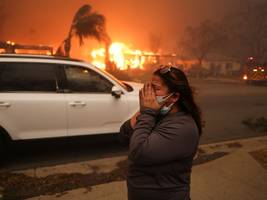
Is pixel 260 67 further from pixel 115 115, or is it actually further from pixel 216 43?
pixel 216 43

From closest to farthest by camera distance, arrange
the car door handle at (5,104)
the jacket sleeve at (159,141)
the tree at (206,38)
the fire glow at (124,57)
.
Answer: the jacket sleeve at (159,141) < the car door handle at (5,104) < the fire glow at (124,57) < the tree at (206,38)

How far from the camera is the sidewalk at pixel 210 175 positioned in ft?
12.7

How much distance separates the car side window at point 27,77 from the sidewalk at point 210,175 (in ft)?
4.06

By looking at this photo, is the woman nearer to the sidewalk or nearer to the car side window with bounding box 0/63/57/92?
the sidewalk

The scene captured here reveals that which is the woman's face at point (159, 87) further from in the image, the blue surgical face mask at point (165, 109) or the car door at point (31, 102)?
the car door at point (31, 102)

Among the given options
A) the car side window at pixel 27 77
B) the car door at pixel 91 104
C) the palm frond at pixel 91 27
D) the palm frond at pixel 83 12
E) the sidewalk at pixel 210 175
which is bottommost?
the sidewalk at pixel 210 175

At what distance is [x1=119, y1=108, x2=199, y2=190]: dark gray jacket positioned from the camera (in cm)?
183

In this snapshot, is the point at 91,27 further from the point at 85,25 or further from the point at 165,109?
the point at 165,109

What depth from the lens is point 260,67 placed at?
24.4 metres

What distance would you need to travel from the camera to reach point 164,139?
1.84m

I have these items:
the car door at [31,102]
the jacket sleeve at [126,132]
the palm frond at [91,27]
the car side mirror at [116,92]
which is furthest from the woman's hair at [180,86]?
the palm frond at [91,27]

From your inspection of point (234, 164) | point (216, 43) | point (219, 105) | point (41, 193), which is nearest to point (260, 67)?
point (219, 105)

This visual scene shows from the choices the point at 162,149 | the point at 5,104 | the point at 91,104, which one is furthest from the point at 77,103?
the point at 162,149

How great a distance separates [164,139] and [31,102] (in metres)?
3.53
